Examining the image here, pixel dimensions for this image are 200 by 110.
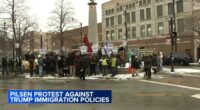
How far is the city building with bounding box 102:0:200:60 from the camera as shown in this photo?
2886 inches

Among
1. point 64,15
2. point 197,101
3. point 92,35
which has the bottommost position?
point 197,101

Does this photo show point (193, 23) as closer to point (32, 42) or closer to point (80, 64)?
point (32, 42)

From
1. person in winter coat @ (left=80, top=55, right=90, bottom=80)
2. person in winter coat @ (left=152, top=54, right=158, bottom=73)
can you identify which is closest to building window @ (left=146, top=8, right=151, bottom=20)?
person in winter coat @ (left=152, top=54, right=158, bottom=73)

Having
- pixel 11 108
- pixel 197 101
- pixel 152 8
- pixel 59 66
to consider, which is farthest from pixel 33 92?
pixel 152 8

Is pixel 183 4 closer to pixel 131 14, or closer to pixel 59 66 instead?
pixel 131 14

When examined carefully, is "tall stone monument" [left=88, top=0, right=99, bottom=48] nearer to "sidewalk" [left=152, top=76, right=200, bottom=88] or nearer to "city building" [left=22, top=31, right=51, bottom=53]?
"city building" [left=22, top=31, right=51, bottom=53]

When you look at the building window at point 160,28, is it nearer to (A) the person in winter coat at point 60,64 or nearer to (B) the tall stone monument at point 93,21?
(B) the tall stone monument at point 93,21

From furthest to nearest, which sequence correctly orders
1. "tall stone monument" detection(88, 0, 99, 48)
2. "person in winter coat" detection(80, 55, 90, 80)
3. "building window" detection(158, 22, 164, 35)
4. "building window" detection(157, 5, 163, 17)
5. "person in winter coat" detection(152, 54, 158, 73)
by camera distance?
"building window" detection(158, 22, 164, 35) → "building window" detection(157, 5, 163, 17) → "tall stone monument" detection(88, 0, 99, 48) → "person in winter coat" detection(152, 54, 158, 73) → "person in winter coat" detection(80, 55, 90, 80)

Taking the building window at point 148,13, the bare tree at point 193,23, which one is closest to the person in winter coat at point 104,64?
the bare tree at point 193,23

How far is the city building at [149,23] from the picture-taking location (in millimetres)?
73312

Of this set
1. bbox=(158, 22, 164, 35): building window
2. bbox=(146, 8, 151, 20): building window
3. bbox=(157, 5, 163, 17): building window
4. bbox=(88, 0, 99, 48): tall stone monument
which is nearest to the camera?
bbox=(88, 0, 99, 48): tall stone monument

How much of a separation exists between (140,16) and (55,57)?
58731 millimetres

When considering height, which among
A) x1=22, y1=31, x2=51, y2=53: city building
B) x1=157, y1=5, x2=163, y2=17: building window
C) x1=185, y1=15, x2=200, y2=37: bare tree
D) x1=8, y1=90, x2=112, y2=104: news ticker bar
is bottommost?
x1=8, y1=90, x2=112, y2=104: news ticker bar

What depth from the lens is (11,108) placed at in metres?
12.7
